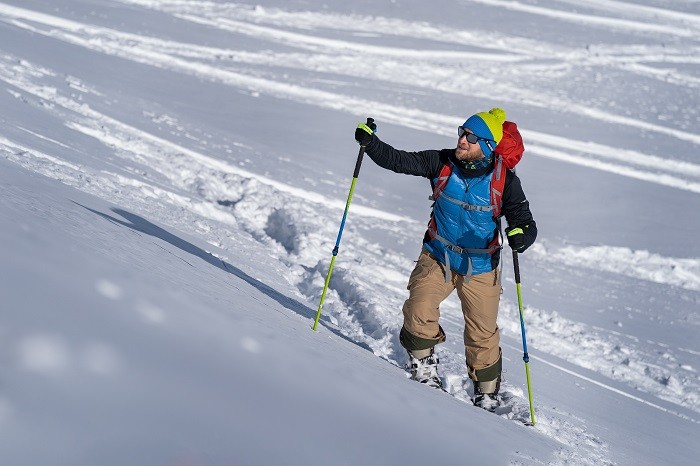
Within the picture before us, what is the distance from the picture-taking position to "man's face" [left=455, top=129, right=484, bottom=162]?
4293mm

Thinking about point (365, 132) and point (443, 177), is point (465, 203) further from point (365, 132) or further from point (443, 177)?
point (365, 132)

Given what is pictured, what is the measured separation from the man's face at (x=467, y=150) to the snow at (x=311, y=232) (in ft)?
4.26

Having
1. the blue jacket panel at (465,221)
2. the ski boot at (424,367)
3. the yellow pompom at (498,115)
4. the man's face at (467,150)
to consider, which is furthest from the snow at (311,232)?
the yellow pompom at (498,115)

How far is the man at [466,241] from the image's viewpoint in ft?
14.2

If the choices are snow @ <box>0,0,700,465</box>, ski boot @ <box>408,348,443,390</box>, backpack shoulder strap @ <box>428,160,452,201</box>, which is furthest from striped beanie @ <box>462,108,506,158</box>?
snow @ <box>0,0,700,465</box>

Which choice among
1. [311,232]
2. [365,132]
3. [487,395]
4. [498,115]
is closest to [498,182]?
[498,115]

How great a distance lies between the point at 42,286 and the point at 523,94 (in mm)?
13385

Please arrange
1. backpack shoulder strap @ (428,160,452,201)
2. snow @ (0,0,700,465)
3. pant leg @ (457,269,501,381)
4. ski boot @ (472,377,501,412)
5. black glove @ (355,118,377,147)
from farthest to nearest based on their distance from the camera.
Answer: ski boot @ (472,377,501,412) < pant leg @ (457,269,501,381) < backpack shoulder strap @ (428,160,452,201) < black glove @ (355,118,377,147) < snow @ (0,0,700,465)

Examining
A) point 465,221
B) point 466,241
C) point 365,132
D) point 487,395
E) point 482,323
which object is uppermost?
point 365,132

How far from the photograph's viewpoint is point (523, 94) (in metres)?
14.7

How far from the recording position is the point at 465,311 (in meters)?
4.69

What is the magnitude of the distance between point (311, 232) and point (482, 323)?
285 centimetres

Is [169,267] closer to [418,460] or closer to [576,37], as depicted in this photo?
[418,460]

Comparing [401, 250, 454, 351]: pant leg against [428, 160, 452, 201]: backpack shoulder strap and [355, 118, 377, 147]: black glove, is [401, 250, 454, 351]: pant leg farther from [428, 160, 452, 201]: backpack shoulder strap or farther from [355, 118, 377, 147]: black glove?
[355, 118, 377, 147]: black glove
